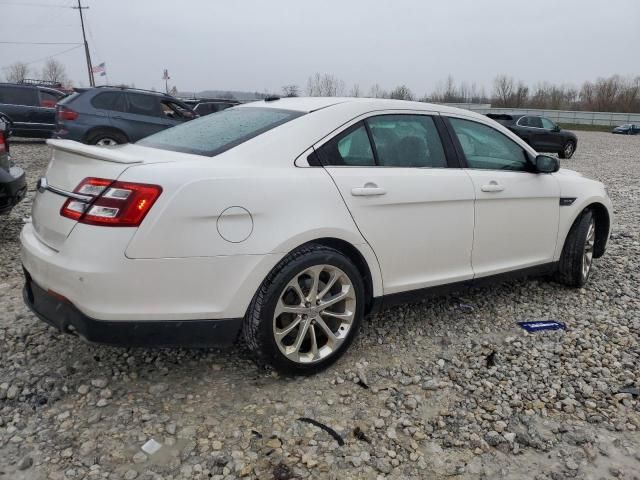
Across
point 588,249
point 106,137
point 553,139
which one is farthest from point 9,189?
point 553,139

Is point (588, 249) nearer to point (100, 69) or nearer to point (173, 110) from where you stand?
point (173, 110)

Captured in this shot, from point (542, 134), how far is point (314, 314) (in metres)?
17.6

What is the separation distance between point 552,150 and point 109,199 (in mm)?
18544

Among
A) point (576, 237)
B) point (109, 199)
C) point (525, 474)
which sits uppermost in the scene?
point (109, 199)

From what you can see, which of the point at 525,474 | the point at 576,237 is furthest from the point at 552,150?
the point at 525,474

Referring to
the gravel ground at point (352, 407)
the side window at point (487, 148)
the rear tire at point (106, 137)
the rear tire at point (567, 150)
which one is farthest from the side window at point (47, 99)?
the rear tire at point (567, 150)

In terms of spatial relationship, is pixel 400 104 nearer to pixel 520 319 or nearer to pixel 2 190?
pixel 520 319

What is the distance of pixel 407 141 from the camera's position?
3.35m

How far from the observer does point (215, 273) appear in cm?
249

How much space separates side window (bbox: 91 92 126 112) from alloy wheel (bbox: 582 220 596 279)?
8643mm

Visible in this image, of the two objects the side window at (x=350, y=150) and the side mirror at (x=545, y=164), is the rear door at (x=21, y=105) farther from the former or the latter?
the side mirror at (x=545, y=164)

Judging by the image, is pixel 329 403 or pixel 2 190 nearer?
pixel 329 403

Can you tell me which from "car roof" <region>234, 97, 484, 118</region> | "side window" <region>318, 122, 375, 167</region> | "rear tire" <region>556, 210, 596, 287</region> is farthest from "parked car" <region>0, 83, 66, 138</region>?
"rear tire" <region>556, 210, 596, 287</region>

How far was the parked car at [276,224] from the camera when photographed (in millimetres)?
2393
